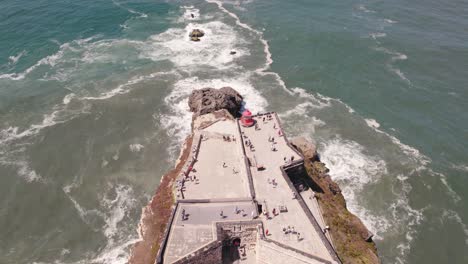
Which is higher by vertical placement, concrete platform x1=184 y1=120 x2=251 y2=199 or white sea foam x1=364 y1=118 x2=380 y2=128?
concrete platform x1=184 y1=120 x2=251 y2=199

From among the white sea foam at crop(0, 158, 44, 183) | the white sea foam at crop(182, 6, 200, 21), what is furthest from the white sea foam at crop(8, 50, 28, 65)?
the white sea foam at crop(182, 6, 200, 21)

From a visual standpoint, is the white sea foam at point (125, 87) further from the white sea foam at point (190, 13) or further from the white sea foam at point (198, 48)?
the white sea foam at point (190, 13)

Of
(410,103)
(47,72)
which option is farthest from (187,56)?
(410,103)

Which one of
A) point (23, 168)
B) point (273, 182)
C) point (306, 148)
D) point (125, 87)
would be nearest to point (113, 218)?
point (23, 168)

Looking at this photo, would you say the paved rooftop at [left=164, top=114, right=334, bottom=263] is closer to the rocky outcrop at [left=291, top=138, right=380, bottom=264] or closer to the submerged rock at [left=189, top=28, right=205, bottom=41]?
the rocky outcrop at [left=291, top=138, right=380, bottom=264]

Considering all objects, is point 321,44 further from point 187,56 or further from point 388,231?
point 388,231

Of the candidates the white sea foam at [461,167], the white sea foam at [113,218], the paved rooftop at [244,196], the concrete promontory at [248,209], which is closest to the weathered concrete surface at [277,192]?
the paved rooftop at [244,196]
